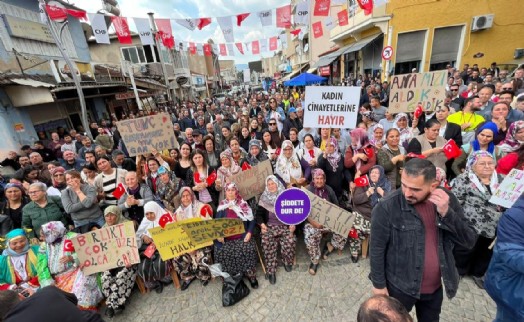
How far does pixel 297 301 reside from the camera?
3.27m

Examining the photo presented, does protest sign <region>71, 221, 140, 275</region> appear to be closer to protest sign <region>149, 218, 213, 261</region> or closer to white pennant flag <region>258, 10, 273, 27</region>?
protest sign <region>149, 218, 213, 261</region>

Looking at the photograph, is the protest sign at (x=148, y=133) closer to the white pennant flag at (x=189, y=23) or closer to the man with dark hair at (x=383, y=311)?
the man with dark hair at (x=383, y=311)

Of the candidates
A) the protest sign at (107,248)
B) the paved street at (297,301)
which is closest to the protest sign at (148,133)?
the protest sign at (107,248)

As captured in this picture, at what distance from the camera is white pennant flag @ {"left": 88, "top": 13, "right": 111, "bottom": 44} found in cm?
782

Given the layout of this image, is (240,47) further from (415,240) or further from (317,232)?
(415,240)

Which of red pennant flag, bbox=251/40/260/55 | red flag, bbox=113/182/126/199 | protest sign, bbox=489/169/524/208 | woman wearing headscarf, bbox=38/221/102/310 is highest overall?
red pennant flag, bbox=251/40/260/55

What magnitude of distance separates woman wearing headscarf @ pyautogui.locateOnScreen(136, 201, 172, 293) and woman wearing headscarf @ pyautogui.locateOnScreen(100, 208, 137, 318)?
18 cm

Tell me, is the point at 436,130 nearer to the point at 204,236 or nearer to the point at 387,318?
the point at 387,318

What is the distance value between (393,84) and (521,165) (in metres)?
2.90

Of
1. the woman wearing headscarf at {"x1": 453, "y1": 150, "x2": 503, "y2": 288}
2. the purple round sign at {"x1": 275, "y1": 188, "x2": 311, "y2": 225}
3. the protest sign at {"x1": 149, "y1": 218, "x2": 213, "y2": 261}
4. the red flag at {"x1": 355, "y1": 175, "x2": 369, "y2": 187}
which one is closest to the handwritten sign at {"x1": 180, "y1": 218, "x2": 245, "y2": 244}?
the protest sign at {"x1": 149, "y1": 218, "x2": 213, "y2": 261}

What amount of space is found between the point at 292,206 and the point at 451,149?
2.73m

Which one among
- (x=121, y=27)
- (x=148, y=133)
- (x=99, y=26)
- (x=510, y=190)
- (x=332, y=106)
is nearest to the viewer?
(x=510, y=190)

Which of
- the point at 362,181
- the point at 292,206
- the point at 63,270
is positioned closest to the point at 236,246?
the point at 292,206

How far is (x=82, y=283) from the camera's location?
11.0ft
